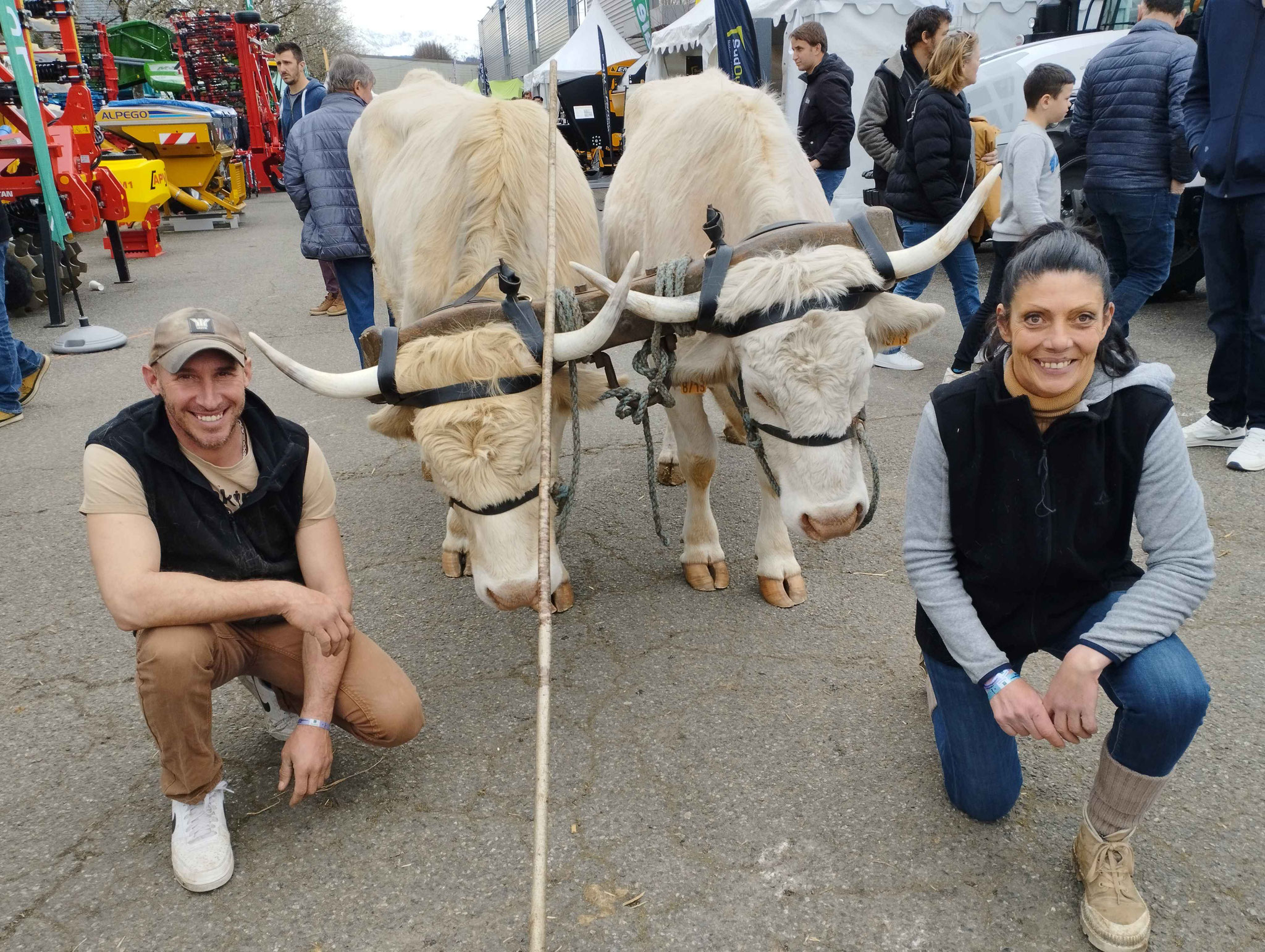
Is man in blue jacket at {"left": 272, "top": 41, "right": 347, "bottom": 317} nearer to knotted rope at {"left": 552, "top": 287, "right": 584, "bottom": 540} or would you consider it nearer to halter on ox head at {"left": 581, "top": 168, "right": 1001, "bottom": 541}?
knotted rope at {"left": 552, "top": 287, "right": 584, "bottom": 540}

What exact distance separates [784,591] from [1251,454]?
2579 millimetres

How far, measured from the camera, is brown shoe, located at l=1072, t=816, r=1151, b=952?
1.93 meters

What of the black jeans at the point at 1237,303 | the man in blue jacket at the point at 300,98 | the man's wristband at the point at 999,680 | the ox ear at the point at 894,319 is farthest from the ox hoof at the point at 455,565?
the man in blue jacket at the point at 300,98

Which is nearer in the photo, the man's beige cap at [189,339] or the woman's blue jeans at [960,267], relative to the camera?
the man's beige cap at [189,339]

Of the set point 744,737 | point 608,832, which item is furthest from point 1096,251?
point 608,832

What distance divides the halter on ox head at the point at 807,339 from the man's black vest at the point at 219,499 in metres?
1.05

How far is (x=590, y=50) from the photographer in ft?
71.4

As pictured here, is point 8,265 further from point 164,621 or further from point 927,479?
point 927,479

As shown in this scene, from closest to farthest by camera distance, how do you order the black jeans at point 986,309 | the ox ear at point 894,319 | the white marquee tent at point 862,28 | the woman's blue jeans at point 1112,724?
the woman's blue jeans at point 1112,724
the ox ear at point 894,319
the black jeans at point 986,309
the white marquee tent at point 862,28

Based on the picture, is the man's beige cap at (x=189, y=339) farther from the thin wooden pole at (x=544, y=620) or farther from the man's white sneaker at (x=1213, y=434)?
the man's white sneaker at (x=1213, y=434)

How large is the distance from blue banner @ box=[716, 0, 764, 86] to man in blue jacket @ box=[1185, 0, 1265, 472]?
4.78m

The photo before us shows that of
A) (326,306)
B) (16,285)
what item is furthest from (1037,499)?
(16,285)

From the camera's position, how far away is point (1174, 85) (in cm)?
498

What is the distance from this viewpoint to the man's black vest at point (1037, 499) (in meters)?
1.99
